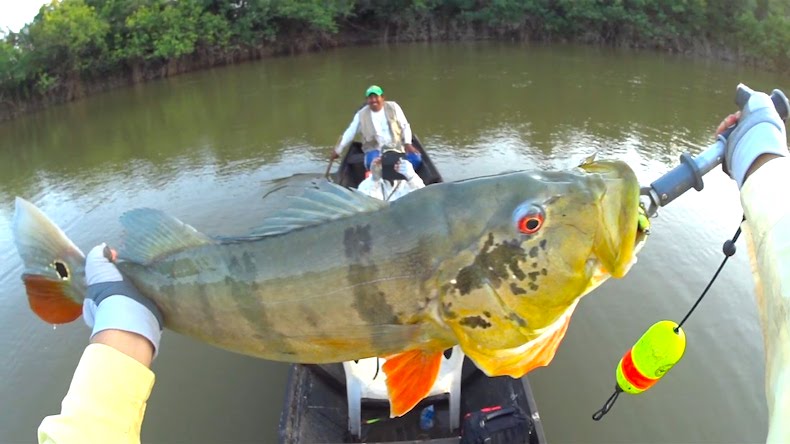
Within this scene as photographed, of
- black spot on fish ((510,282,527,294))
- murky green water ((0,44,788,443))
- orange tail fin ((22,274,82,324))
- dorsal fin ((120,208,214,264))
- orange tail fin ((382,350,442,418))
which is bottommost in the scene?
murky green water ((0,44,788,443))

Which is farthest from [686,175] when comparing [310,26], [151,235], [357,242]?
[310,26]

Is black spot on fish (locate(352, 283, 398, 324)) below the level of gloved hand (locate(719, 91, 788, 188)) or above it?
below

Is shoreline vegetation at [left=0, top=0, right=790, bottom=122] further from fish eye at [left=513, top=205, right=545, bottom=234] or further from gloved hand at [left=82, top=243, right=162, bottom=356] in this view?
fish eye at [left=513, top=205, right=545, bottom=234]

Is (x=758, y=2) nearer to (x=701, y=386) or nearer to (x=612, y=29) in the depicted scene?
(x=612, y=29)

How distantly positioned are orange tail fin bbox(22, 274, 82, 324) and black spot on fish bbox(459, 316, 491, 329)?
5.67 ft

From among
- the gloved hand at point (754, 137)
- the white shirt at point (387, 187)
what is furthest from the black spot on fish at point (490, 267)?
the white shirt at point (387, 187)

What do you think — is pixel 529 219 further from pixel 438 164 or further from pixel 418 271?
pixel 438 164

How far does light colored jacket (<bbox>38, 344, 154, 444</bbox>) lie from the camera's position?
1806mm

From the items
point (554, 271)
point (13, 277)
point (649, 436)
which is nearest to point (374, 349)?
point (554, 271)

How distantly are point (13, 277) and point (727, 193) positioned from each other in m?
11.6

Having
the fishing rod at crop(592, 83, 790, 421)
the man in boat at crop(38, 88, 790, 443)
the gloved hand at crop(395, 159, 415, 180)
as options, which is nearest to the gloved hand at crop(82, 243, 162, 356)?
the man in boat at crop(38, 88, 790, 443)

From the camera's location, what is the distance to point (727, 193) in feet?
30.8

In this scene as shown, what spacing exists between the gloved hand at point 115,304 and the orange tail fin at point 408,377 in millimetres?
938

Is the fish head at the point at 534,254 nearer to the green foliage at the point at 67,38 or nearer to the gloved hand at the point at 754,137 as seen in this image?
the gloved hand at the point at 754,137
